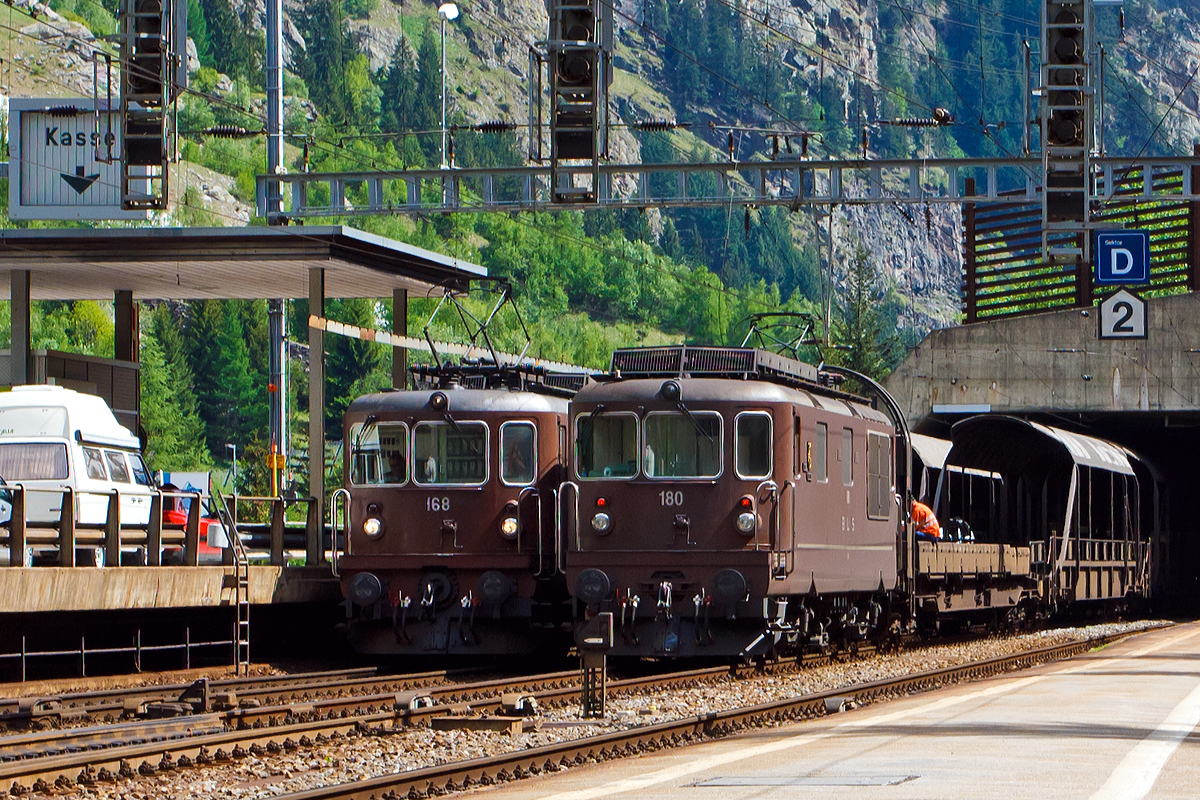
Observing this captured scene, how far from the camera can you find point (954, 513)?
32531 mm

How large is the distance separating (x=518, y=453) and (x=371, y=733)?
24.6 feet

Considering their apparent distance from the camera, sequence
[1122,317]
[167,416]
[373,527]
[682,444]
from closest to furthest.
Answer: [682,444]
[373,527]
[1122,317]
[167,416]

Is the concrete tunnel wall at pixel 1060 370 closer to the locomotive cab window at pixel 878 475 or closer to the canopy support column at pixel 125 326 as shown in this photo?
the canopy support column at pixel 125 326

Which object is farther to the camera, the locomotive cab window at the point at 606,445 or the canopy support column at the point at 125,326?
the canopy support column at the point at 125,326

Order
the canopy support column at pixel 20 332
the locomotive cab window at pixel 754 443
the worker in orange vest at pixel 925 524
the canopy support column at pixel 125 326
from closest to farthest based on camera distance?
the locomotive cab window at pixel 754 443
the worker in orange vest at pixel 925 524
the canopy support column at pixel 20 332
the canopy support column at pixel 125 326

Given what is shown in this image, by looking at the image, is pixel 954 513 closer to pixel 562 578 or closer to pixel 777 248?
pixel 562 578

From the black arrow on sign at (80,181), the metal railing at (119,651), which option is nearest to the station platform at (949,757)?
the metal railing at (119,651)

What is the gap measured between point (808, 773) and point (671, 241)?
185 meters

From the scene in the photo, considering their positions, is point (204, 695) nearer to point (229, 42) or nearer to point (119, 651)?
point (119, 651)

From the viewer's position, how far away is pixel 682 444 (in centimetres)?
1872

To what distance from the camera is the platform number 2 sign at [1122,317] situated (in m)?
A: 39.2

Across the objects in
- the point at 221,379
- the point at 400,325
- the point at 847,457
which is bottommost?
the point at 847,457

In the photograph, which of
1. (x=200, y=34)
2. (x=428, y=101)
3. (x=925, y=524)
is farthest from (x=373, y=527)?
(x=428, y=101)

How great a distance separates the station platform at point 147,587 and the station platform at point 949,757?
7159 mm
